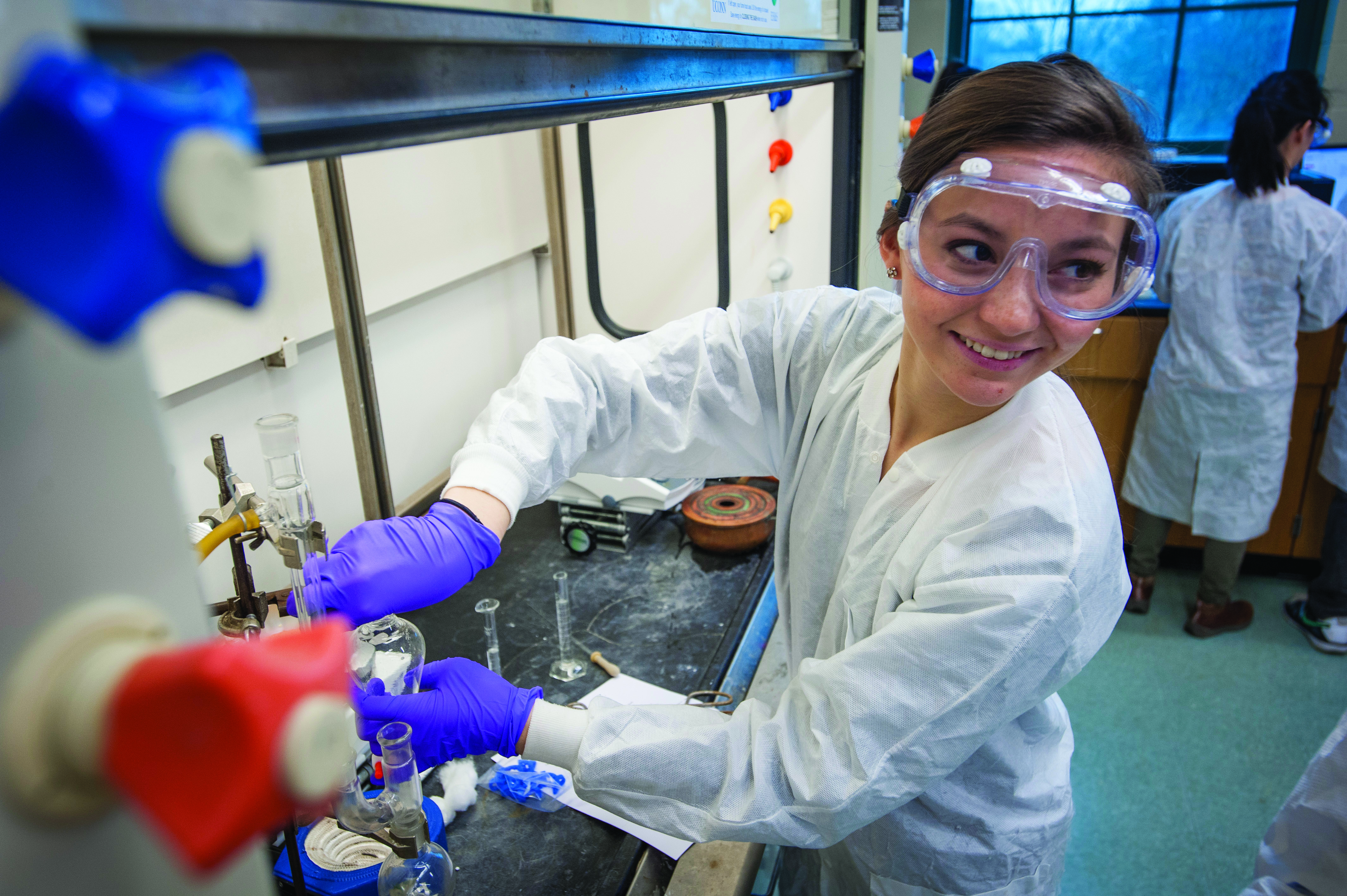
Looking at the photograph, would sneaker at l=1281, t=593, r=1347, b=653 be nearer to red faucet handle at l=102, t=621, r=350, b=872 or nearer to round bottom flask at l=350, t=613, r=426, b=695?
round bottom flask at l=350, t=613, r=426, b=695

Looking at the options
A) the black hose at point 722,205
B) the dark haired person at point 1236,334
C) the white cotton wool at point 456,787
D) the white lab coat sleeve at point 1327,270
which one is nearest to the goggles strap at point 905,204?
the white cotton wool at point 456,787

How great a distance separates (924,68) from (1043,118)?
1.36m

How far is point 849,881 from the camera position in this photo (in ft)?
4.15

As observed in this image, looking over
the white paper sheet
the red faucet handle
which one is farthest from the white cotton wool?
the red faucet handle

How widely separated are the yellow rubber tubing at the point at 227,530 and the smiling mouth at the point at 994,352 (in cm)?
84

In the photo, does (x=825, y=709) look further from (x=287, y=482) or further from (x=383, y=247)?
(x=383, y=247)

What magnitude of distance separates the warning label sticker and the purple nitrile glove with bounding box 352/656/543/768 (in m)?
0.90

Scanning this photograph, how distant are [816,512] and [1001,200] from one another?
1.65 feet

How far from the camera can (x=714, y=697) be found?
1393 mm

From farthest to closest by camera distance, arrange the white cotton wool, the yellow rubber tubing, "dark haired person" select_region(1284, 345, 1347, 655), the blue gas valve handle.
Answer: "dark haired person" select_region(1284, 345, 1347, 655) < the white cotton wool < the yellow rubber tubing < the blue gas valve handle

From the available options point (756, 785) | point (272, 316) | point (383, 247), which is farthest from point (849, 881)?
point (383, 247)

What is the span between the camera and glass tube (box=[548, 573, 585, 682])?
1471mm

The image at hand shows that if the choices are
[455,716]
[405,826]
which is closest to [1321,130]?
[455,716]

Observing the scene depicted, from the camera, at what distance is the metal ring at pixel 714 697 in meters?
1.36
